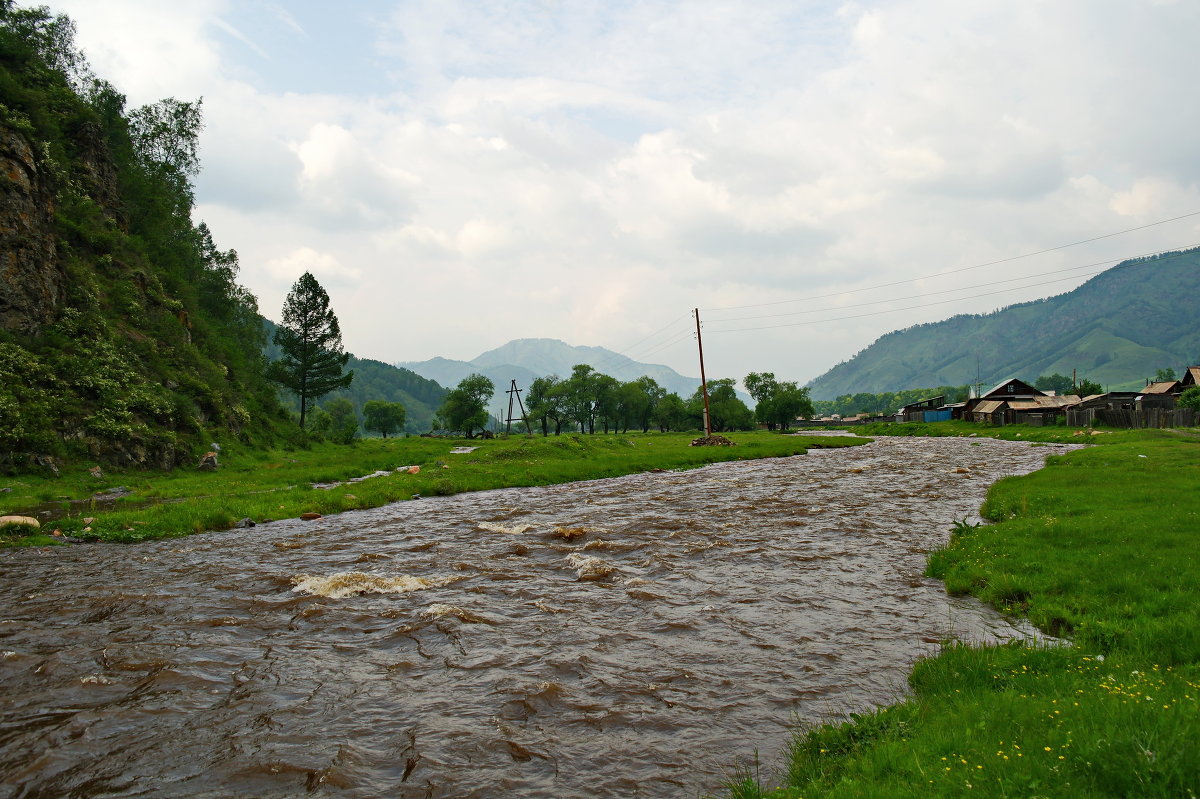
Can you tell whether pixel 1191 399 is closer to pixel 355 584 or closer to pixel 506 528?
pixel 506 528

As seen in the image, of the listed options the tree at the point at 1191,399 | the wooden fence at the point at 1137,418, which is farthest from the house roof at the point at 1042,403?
the wooden fence at the point at 1137,418

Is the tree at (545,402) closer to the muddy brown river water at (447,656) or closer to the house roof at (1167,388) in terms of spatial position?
the house roof at (1167,388)

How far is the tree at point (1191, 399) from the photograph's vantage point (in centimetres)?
7972

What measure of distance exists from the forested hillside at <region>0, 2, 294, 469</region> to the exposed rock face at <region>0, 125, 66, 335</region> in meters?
0.09

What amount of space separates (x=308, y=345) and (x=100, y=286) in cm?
3843

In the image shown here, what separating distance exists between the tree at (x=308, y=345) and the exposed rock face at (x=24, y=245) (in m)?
40.6

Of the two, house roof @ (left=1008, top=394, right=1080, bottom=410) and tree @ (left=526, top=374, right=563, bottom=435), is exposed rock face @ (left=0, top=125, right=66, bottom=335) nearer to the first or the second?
house roof @ (left=1008, top=394, right=1080, bottom=410)

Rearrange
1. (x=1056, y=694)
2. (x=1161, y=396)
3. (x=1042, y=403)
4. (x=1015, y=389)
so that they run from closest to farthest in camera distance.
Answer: (x=1056, y=694) < (x=1161, y=396) < (x=1042, y=403) < (x=1015, y=389)

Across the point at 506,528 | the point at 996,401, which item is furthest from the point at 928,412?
the point at 506,528

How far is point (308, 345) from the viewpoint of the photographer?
264ft

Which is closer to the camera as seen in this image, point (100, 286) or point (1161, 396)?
point (100, 286)

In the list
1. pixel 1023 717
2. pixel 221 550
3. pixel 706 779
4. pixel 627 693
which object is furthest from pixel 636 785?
pixel 221 550

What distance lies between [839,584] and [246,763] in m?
12.2

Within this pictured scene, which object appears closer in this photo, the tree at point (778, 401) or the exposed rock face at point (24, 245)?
the exposed rock face at point (24, 245)
